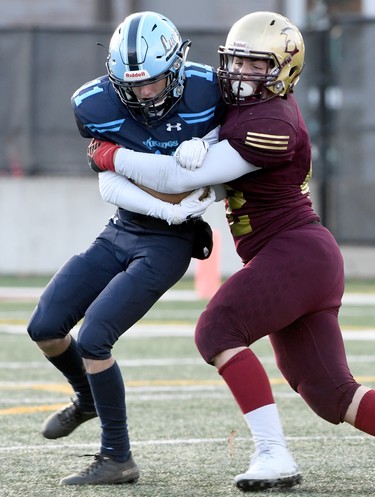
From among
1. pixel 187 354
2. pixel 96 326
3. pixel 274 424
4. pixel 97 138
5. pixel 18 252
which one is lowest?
pixel 18 252

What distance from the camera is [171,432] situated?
18.8ft

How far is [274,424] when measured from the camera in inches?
173

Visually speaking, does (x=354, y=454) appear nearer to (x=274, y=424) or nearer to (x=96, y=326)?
(x=274, y=424)

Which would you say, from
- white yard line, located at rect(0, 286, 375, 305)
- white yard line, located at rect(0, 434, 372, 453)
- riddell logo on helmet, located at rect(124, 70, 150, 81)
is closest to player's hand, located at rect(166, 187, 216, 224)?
riddell logo on helmet, located at rect(124, 70, 150, 81)

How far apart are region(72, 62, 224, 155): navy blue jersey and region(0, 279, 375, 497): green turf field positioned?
120cm

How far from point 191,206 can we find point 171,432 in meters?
1.51

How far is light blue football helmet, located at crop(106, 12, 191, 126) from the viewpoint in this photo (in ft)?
14.7

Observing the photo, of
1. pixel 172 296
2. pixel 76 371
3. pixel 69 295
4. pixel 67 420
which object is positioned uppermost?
pixel 69 295

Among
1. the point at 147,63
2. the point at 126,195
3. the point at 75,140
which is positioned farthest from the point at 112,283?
the point at 75,140

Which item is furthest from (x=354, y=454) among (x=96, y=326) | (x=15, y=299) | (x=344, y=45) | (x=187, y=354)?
(x=344, y=45)

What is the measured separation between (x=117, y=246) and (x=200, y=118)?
57 cm

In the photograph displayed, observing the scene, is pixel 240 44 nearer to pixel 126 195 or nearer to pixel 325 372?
pixel 126 195

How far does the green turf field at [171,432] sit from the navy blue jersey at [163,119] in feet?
3.94

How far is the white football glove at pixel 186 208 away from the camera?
4.55 m
